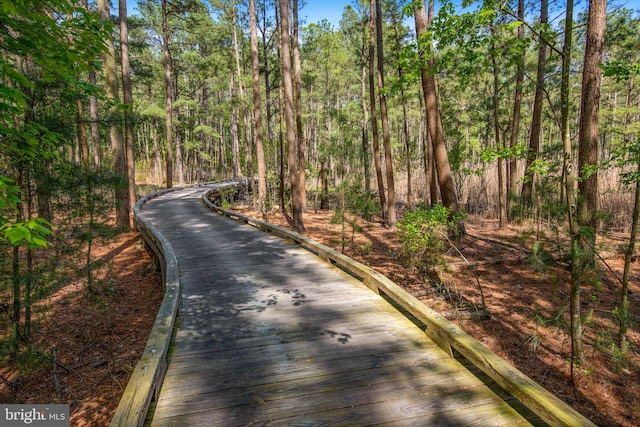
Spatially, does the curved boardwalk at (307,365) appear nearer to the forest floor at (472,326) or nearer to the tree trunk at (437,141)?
the forest floor at (472,326)

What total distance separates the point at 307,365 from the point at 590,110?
7.50m

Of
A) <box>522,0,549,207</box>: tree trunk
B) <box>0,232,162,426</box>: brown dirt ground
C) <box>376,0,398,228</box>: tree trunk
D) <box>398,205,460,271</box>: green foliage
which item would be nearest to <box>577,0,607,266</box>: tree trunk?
<box>398,205,460,271</box>: green foliage

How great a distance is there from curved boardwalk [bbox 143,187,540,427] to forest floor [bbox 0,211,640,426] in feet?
4.68

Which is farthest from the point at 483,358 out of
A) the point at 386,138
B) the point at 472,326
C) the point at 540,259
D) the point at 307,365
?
the point at 386,138

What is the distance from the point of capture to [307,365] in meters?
3.54

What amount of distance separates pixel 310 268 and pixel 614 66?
19.1 ft

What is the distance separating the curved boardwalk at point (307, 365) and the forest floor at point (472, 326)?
143cm

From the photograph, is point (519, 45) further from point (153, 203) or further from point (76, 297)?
point (153, 203)

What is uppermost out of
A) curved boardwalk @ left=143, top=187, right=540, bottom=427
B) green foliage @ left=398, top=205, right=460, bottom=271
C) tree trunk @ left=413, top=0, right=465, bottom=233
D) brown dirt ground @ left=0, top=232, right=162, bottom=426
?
tree trunk @ left=413, top=0, right=465, bottom=233

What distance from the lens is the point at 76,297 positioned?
8.35 meters

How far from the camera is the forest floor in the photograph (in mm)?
4281

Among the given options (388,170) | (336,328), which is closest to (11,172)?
(336,328)

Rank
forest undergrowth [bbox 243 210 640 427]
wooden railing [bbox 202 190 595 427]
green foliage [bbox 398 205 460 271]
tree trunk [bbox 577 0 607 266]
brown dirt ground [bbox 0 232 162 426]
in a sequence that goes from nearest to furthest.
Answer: wooden railing [bbox 202 190 595 427] < forest undergrowth [bbox 243 210 640 427] < brown dirt ground [bbox 0 232 162 426] < tree trunk [bbox 577 0 607 266] < green foliage [bbox 398 205 460 271]

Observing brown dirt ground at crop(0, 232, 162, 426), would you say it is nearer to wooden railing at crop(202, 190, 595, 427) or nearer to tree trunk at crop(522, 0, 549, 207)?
wooden railing at crop(202, 190, 595, 427)
